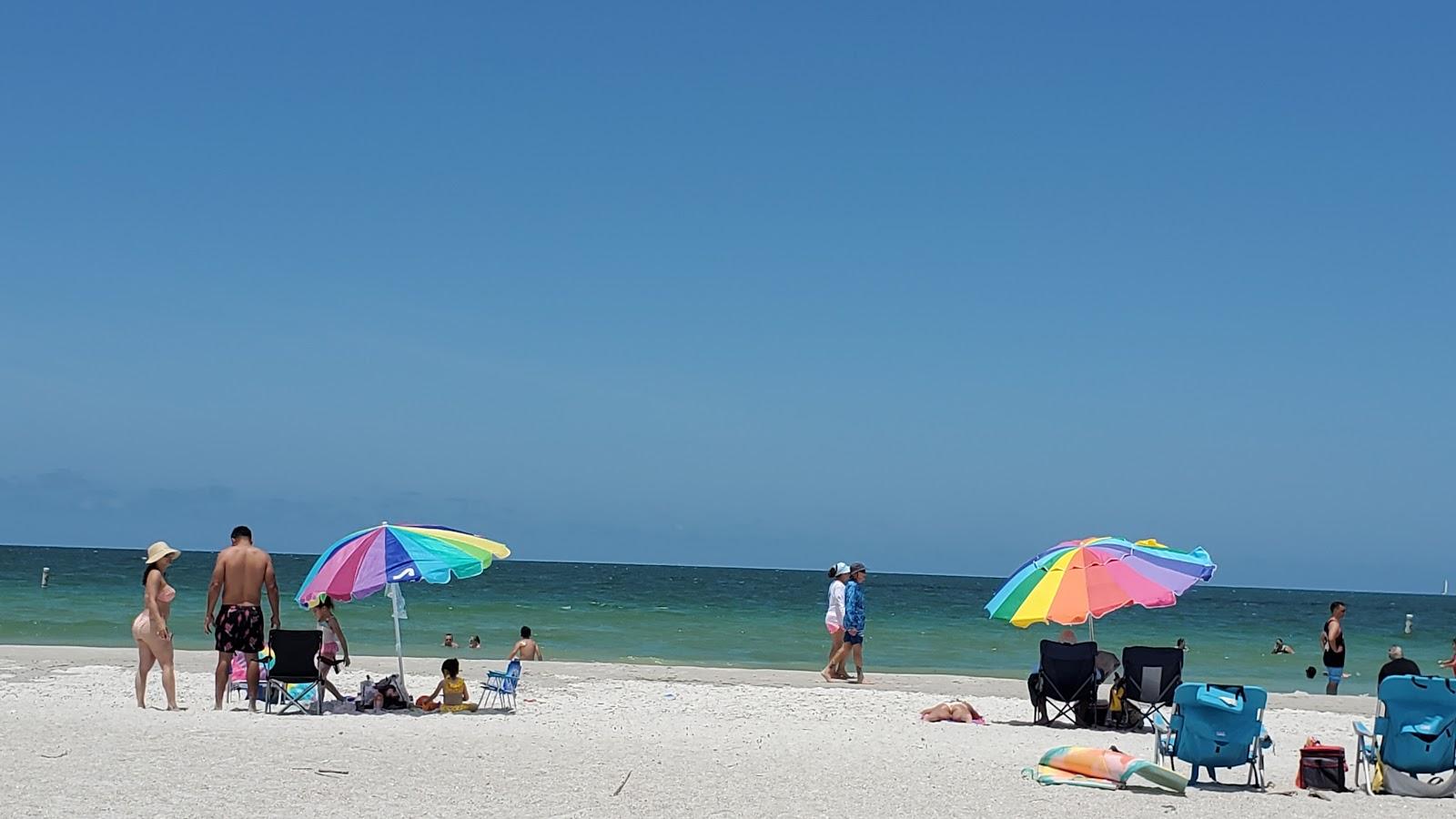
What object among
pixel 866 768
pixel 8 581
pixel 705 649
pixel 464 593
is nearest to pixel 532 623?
pixel 705 649

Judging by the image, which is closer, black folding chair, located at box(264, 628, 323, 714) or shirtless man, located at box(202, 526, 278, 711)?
shirtless man, located at box(202, 526, 278, 711)

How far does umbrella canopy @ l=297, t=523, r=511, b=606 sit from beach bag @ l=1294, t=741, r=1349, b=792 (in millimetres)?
6084

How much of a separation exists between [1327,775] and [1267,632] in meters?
39.2

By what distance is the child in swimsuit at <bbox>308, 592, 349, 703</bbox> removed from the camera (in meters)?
11.2

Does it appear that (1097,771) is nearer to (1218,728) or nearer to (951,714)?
(1218,728)

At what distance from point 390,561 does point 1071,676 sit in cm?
580

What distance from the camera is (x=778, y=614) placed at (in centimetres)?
4706

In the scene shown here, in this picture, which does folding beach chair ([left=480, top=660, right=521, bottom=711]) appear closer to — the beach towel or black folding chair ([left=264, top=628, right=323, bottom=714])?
black folding chair ([left=264, top=628, right=323, bottom=714])

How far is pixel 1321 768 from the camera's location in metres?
8.52

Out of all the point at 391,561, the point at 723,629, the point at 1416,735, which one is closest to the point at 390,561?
the point at 391,561

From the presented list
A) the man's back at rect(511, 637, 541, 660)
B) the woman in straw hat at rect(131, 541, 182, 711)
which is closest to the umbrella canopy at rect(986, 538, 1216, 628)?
the woman in straw hat at rect(131, 541, 182, 711)

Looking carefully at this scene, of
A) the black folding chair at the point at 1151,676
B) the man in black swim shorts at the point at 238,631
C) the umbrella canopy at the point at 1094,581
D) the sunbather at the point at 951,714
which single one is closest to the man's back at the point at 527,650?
the man in black swim shorts at the point at 238,631

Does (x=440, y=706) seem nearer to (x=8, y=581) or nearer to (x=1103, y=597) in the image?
(x=1103, y=597)

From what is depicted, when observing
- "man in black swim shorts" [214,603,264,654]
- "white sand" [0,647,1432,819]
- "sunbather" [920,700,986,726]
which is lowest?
"white sand" [0,647,1432,819]
